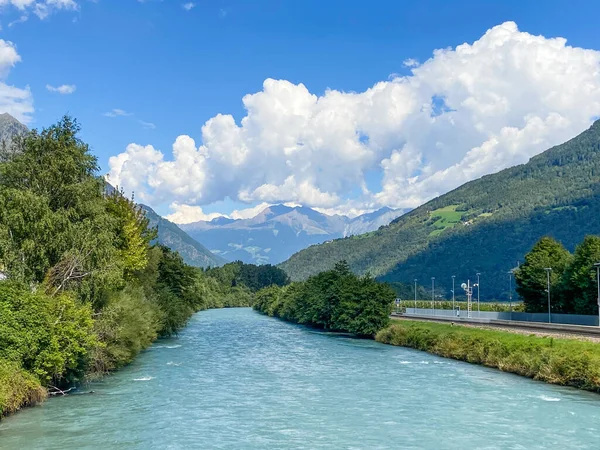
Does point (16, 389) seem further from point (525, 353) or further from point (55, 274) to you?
point (525, 353)

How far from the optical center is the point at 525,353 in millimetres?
50719

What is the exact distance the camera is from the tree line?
104ft

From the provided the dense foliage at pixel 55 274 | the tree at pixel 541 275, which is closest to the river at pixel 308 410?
the dense foliage at pixel 55 274

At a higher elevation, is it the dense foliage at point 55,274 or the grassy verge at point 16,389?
the dense foliage at point 55,274

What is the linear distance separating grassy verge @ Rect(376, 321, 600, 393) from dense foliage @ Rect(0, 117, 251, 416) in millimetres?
32645

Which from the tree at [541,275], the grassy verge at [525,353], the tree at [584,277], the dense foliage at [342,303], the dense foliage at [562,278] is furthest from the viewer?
the tree at [541,275]

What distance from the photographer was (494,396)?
39281 mm

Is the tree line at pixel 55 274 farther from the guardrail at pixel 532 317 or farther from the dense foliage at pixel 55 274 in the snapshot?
the guardrail at pixel 532 317

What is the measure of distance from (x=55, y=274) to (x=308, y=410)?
738 inches

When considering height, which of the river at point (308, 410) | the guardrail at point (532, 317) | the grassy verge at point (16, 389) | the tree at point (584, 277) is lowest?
the river at point (308, 410)

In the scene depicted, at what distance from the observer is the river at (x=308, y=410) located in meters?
27.8

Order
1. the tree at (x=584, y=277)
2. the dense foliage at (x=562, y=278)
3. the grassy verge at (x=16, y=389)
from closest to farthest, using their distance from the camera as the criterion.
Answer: the grassy verge at (x=16, y=389) < the tree at (x=584, y=277) < the dense foliage at (x=562, y=278)

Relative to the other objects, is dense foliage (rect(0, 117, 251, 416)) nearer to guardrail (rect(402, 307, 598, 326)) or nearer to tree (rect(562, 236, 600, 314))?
guardrail (rect(402, 307, 598, 326))

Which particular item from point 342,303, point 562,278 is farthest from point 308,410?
point 562,278
